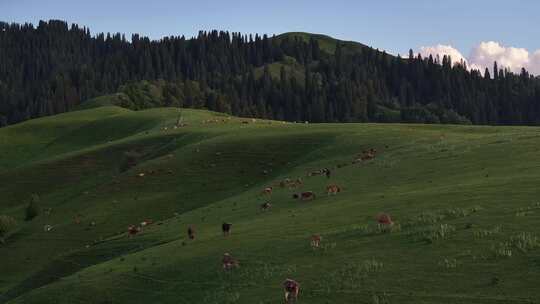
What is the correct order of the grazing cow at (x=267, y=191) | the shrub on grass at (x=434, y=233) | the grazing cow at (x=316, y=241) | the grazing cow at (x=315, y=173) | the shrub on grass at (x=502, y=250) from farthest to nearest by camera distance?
the grazing cow at (x=315, y=173)
the grazing cow at (x=267, y=191)
the grazing cow at (x=316, y=241)
the shrub on grass at (x=434, y=233)
the shrub on grass at (x=502, y=250)

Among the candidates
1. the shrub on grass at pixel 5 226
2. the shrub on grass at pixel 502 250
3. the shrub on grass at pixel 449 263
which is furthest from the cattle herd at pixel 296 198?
the shrub on grass at pixel 5 226

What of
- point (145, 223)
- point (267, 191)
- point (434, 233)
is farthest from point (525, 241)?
point (145, 223)

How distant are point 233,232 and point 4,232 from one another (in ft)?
114

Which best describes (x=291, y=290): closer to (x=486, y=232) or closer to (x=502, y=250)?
(x=502, y=250)

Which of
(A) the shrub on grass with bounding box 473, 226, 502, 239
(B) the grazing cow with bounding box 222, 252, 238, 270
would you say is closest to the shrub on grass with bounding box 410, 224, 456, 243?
(A) the shrub on grass with bounding box 473, 226, 502, 239

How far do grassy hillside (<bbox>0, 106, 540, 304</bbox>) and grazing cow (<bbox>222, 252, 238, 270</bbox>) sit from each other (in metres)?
0.44

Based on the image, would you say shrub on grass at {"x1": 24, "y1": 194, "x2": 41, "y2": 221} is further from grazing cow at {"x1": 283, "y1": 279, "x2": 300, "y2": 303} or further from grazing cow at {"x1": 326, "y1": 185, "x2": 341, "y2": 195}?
grazing cow at {"x1": 283, "y1": 279, "x2": 300, "y2": 303}

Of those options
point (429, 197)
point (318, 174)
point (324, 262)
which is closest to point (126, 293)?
point (324, 262)

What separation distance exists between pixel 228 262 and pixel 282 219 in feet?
31.6

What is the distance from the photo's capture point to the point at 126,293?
89.5 feet

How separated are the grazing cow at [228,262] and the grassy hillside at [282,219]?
442 millimetres

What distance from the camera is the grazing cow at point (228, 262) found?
86.3ft

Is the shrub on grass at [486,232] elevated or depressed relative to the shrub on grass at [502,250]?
elevated

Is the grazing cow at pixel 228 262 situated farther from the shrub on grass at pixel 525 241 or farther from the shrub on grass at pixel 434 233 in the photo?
the shrub on grass at pixel 525 241
